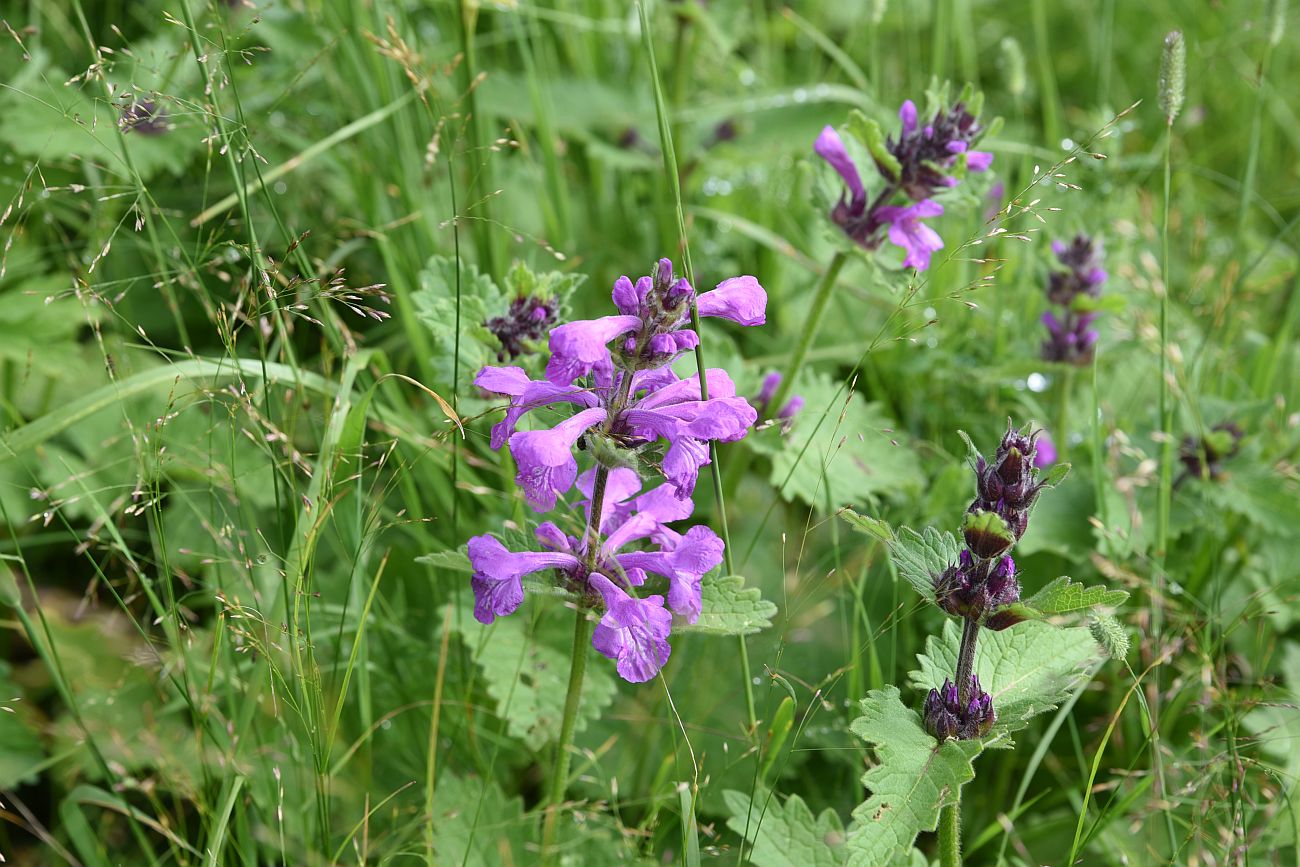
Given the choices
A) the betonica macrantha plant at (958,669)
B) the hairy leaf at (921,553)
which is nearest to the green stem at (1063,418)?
the betonica macrantha plant at (958,669)

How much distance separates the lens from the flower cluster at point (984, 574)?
1520 millimetres

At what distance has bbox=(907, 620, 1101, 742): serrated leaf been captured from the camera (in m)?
1.67

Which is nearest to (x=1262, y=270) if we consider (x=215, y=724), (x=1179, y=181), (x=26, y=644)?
(x=1179, y=181)

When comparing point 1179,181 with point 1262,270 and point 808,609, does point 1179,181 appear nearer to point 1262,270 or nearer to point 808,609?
point 1262,270

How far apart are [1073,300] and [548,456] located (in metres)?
1.80

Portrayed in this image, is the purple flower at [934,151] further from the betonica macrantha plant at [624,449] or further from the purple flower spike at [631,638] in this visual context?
the purple flower spike at [631,638]

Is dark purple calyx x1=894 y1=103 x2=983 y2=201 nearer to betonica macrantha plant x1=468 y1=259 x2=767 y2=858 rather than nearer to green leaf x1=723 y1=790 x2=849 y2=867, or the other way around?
betonica macrantha plant x1=468 y1=259 x2=767 y2=858

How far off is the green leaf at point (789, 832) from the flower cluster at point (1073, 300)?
4.66 ft

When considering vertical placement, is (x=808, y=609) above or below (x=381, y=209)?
below

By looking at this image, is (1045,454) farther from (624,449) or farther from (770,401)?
(624,449)

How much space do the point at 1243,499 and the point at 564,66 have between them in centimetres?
296

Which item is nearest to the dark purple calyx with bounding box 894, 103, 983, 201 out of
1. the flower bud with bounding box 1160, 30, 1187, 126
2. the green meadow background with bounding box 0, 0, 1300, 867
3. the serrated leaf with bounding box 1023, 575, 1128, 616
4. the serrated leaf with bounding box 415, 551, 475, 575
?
the green meadow background with bounding box 0, 0, 1300, 867

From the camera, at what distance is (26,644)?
2717 millimetres

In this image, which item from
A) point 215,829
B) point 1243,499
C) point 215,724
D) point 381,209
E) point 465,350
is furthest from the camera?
point 381,209
